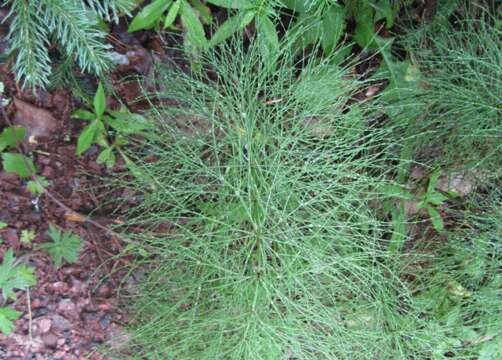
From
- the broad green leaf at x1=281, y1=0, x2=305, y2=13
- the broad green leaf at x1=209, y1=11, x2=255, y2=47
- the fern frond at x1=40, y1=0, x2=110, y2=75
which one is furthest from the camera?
the broad green leaf at x1=281, y1=0, x2=305, y2=13

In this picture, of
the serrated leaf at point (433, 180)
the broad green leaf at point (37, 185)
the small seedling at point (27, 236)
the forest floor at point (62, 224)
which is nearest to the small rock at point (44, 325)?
the forest floor at point (62, 224)

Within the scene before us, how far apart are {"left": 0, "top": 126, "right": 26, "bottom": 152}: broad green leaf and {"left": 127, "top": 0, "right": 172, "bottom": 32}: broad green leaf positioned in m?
0.52

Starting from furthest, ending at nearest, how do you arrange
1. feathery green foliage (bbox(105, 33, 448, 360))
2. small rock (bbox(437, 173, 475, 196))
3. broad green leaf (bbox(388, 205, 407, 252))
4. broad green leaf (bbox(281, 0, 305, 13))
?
small rock (bbox(437, 173, 475, 196)), broad green leaf (bbox(388, 205, 407, 252)), broad green leaf (bbox(281, 0, 305, 13)), feathery green foliage (bbox(105, 33, 448, 360))

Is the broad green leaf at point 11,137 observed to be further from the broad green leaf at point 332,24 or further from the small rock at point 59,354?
the broad green leaf at point 332,24

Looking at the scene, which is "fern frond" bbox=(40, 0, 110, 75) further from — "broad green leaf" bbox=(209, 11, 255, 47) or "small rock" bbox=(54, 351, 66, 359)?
"small rock" bbox=(54, 351, 66, 359)

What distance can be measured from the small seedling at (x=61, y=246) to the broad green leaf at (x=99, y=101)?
1.38 ft

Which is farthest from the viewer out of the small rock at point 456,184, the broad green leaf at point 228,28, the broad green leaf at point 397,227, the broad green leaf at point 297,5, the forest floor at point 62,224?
the small rock at point 456,184

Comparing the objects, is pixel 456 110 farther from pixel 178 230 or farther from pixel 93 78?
pixel 93 78

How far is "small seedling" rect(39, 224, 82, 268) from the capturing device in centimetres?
162

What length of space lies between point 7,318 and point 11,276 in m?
0.13

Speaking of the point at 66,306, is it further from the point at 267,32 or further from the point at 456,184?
the point at 456,184

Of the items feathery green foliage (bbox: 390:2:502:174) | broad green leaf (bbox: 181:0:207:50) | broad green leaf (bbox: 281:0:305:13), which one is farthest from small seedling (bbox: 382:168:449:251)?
broad green leaf (bbox: 181:0:207:50)

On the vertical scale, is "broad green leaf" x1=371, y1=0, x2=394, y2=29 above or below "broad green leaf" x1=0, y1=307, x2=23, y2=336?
above

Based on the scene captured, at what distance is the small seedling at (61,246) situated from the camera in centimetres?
162
